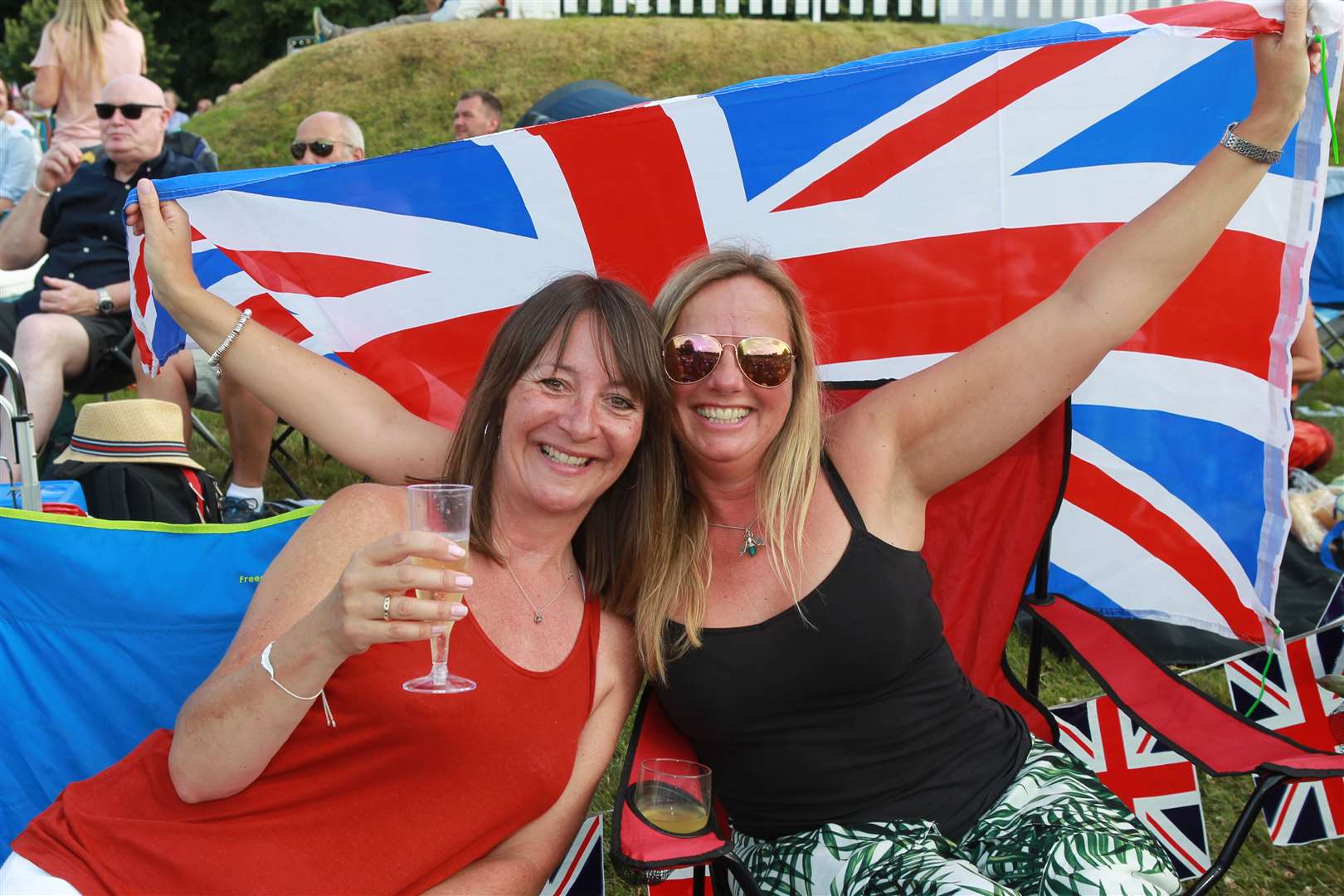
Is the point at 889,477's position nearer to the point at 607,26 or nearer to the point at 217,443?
the point at 217,443

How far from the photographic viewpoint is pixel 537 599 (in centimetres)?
209

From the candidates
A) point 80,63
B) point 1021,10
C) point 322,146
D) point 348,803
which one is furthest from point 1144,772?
point 1021,10

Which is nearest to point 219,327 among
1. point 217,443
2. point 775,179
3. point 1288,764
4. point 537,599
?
point 537,599

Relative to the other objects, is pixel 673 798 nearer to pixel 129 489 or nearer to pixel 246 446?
pixel 129 489

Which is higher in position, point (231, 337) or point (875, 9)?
point (875, 9)

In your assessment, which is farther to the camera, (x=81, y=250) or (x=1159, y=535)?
(x=81, y=250)

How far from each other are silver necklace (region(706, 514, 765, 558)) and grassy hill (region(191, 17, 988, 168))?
32.1 feet

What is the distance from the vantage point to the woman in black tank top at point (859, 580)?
82.4 inches

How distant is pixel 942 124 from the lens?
8.96 feet

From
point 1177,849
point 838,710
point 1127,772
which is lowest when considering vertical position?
point 1177,849

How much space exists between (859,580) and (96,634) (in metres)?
1.55

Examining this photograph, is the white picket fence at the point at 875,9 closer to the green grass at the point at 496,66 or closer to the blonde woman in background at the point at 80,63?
the green grass at the point at 496,66

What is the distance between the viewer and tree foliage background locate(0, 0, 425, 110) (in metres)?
25.7

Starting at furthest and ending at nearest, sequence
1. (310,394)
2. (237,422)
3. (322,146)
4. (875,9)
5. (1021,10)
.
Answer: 1. (875,9)
2. (1021,10)
3. (322,146)
4. (237,422)
5. (310,394)
